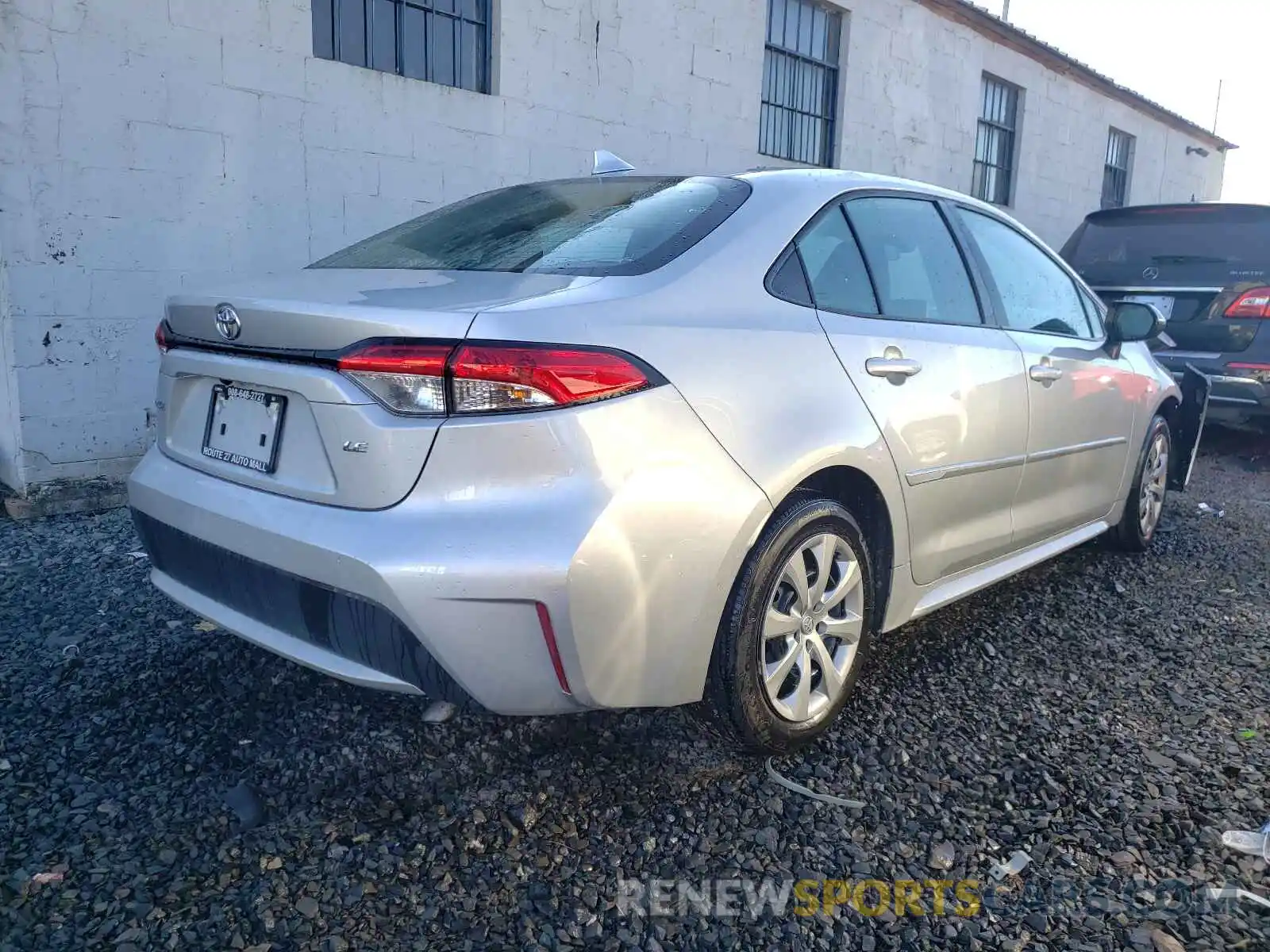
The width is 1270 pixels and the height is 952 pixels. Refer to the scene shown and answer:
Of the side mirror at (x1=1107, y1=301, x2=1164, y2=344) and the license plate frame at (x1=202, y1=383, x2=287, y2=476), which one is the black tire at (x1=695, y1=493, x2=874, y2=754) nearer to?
the license plate frame at (x1=202, y1=383, x2=287, y2=476)

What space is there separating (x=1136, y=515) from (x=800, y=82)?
5898 mm

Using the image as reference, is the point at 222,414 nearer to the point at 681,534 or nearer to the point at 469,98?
the point at 681,534

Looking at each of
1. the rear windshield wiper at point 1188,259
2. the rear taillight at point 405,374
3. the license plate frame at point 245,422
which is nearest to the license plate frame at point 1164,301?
the rear windshield wiper at point 1188,259

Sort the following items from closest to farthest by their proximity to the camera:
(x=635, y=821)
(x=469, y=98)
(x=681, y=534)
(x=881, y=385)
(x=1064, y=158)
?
(x=681, y=534) → (x=635, y=821) → (x=881, y=385) → (x=469, y=98) → (x=1064, y=158)

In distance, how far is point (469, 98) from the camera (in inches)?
236

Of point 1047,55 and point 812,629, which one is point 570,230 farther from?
point 1047,55

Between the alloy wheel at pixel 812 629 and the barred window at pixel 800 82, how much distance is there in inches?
262

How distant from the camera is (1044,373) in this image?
3438 mm

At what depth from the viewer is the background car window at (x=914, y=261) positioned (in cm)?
287

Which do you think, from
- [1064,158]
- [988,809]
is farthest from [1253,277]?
[1064,158]

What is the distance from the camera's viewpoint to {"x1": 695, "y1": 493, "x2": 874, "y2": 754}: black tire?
226cm

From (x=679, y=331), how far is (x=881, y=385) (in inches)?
29.9

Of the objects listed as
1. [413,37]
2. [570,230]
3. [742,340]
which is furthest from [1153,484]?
[413,37]

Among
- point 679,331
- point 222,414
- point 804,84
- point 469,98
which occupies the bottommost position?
point 222,414
